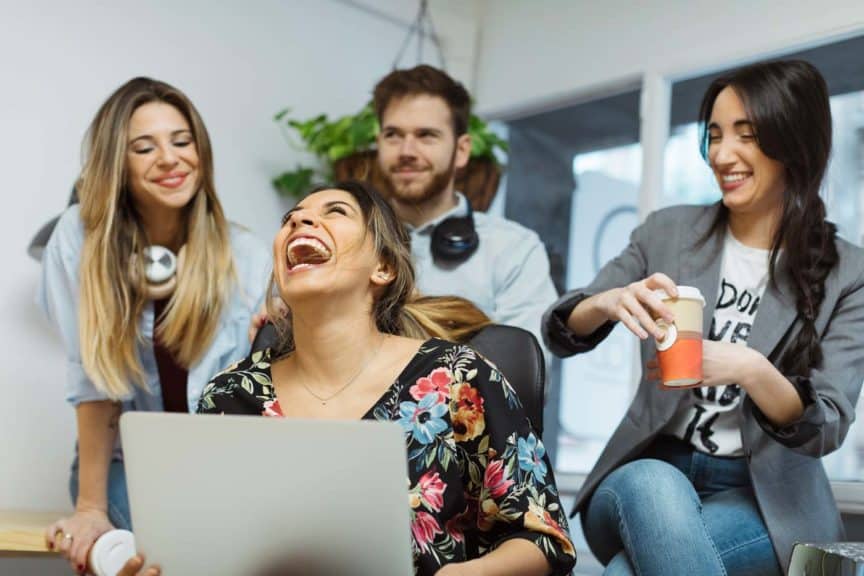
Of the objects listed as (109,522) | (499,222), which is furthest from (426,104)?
(109,522)

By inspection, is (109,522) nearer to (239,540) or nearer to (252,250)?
(252,250)

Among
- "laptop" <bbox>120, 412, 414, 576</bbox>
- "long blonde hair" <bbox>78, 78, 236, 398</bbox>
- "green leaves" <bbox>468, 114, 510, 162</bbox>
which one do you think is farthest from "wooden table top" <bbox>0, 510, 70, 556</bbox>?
"green leaves" <bbox>468, 114, 510, 162</bbox>

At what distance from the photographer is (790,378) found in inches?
64.4

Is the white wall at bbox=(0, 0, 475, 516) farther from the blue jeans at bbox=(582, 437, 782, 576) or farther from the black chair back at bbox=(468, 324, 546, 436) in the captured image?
the blue jeans at bbox=(582, 437, 782, 576)

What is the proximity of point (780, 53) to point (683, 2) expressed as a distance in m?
0.40

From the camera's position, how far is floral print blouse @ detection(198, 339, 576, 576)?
4.53ft

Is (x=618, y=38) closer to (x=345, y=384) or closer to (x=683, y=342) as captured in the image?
(x=683, y=342)

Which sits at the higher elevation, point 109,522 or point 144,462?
point 144,462

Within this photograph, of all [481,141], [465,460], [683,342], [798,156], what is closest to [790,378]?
[683,342]

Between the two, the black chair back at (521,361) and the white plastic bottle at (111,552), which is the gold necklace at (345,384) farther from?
the white plastic bottle at (111,552)

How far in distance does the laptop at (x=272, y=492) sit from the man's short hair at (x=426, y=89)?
174 cm

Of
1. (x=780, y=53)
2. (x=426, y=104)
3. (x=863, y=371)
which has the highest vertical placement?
(x=780, y=53)

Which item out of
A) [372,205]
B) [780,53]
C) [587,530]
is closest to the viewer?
[372,205]

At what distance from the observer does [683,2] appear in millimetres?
3109
